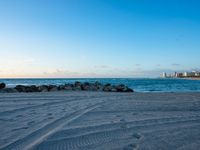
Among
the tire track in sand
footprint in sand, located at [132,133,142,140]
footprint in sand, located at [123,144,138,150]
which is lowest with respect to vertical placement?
footprint in sand, located at [123,144,138,150]

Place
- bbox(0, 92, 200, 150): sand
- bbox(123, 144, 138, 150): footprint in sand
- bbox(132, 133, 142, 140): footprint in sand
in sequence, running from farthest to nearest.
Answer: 1. bbox(132, 133, 142, 140): footprint in sand
2. bbox(0, 92, 200, 150): sand
3. bbox(123, 144, 138, 150): footprint in sand

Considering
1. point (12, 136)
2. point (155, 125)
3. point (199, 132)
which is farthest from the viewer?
point (155, 125)

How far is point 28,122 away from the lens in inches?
191

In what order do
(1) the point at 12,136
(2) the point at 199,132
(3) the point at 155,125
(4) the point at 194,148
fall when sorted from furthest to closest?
1. (3) the point at 155,125
2. (2) the point at 199,132
3. (1) the point at 12,136
4. (4) the point at 194,148

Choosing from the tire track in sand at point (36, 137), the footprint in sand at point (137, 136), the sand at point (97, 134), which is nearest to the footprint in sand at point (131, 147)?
the sand at point (97, 134)

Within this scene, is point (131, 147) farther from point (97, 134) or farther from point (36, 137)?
point (36, 137)

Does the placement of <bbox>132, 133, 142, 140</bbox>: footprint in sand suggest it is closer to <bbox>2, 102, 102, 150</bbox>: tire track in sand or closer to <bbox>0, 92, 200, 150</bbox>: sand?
<bbox>0, 92, 200, 150</bbox>: sand

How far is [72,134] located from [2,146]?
3.66 feet

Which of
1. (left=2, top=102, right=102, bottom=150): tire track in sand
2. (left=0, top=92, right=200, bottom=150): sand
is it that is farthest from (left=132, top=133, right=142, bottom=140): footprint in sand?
(left=2, top=102, right=102, bottom=150): tire track in sand

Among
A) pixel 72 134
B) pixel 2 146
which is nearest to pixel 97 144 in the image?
pixel 72 134

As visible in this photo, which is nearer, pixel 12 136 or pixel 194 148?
pixel 194 148

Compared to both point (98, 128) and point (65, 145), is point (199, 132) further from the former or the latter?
point (65, 145)

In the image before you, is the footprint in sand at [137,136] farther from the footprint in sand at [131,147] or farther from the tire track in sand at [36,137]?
the tire track in sand at [36,137]

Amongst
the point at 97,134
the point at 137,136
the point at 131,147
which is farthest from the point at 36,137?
the point at 137,136
